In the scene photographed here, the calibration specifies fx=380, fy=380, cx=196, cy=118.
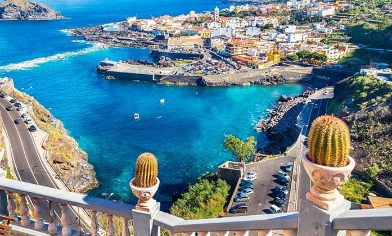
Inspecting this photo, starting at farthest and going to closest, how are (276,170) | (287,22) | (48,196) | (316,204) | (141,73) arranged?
(287,22) → (141,73) → (276,170) → (48,196) → (316,204)

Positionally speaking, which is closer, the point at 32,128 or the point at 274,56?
the point at 32,128

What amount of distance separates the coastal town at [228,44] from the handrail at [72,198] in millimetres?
38472

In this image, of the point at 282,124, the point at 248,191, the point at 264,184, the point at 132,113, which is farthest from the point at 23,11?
the point at 248,191

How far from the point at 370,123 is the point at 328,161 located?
71.9ft

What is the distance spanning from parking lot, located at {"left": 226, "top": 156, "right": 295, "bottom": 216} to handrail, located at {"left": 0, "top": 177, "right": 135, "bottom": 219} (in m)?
11.7

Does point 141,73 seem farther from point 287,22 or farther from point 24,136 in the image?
point 287,22

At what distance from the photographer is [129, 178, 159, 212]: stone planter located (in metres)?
2.98

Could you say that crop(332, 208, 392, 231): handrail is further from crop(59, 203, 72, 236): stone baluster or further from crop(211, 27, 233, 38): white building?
crop(211, 27, 233, 38): white building

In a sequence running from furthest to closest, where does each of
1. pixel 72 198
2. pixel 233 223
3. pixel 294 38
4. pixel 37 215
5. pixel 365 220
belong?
pixel 294 38 → pixel 37 215 → pixel 72 198 → pixel 233 223 → pixel 365 220

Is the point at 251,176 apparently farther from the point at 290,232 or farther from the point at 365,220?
the point at 365,220

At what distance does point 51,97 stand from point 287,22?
51539 mm

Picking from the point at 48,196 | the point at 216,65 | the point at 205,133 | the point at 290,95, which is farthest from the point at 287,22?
the point at 48,196

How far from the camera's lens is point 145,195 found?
3.02 meters

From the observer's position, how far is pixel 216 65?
47.5 meters
